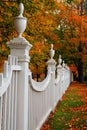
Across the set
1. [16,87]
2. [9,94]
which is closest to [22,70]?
[16,87]

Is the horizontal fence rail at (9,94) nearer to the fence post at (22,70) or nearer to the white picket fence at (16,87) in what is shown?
the white picket fence at (16,87)

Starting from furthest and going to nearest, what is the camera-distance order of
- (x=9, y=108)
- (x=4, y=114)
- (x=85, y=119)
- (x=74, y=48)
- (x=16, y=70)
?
(x=74, y=48), (x=85, y=119), (x=16, y=70), (x=9, y=108), (x=4, y=114)

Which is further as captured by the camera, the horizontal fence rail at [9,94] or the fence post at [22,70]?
the fence post at [22,70]

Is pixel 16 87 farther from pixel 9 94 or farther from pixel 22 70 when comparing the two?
pixel 9 94

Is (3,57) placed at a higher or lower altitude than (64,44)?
higher

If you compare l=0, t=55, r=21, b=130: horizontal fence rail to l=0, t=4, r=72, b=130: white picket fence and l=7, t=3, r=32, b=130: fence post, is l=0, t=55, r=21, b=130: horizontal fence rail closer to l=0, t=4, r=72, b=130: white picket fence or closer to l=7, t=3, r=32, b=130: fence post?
l=0, t=4, r=72, b=130: white picket fence

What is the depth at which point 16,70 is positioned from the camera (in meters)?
5.04

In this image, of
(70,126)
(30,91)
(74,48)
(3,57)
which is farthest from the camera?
(74,48)

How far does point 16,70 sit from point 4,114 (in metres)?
0.93

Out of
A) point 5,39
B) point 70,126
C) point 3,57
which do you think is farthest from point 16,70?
point 3,57

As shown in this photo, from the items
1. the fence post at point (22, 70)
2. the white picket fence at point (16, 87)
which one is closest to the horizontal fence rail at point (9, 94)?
the white picket fence at point (16, 87)

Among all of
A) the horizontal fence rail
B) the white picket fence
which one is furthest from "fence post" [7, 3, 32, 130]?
the horizontal fence rail

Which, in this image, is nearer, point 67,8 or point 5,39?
point 5,39

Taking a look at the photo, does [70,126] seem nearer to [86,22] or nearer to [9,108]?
[9,108]
